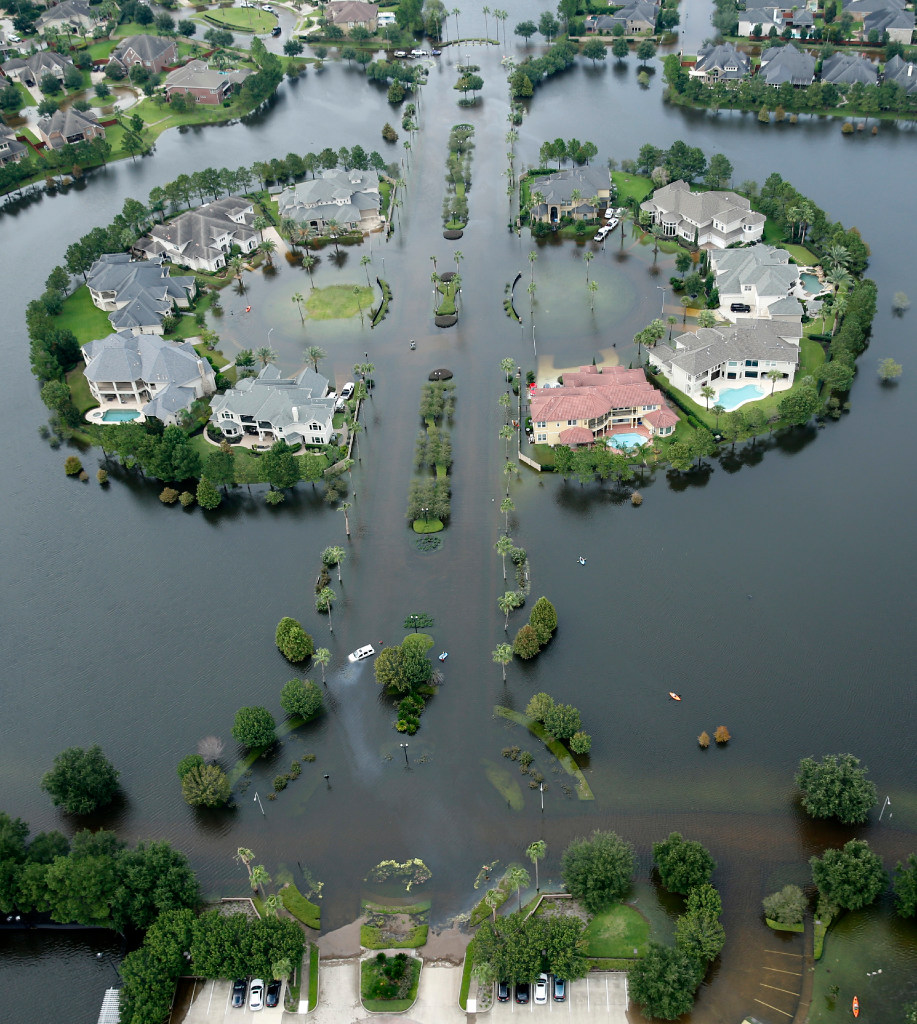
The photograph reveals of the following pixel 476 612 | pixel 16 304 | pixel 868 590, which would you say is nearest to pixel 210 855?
pixel 476 612

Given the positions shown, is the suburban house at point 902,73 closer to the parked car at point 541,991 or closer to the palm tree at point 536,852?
the palm tree at point 536,852

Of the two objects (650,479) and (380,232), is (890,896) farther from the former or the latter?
(380,232)

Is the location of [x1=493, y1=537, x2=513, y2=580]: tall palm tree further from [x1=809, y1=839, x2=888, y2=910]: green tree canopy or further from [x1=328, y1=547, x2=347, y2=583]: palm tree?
[x1=809, y1=839, x2=888, y2=910]: green tree canopy

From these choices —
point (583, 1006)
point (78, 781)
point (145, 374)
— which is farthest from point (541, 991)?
point (145, 374)

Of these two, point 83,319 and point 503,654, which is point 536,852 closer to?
point 503,654

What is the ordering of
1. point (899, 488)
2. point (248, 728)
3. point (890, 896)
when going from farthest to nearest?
point (899, 488) → point (248, 728) → point (890, 896)
